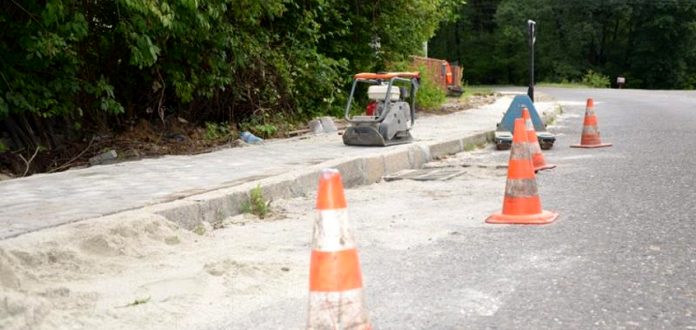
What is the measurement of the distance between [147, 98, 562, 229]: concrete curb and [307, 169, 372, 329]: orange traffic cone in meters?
2.92

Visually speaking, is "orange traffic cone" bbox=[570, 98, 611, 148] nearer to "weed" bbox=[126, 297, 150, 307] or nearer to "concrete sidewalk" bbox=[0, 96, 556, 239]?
"concrete sidewalk" bbox=[0, 96, 556, 239]

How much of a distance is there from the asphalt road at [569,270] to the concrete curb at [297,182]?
5.44 feet

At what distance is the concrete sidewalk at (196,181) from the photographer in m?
5.89

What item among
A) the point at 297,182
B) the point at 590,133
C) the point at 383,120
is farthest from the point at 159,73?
the point at 590,133

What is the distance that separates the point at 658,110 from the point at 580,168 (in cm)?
1339

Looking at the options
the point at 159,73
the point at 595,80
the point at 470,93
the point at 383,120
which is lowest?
the point at 595,80

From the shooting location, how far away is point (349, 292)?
9.95 feet

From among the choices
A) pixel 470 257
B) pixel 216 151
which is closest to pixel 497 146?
pixel 216 151

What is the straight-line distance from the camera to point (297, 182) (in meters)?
7.59

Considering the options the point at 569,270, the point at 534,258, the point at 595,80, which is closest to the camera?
the point at 569,270

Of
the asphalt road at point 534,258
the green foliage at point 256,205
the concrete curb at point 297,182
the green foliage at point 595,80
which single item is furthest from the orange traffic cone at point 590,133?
the green foliage at point 595,80

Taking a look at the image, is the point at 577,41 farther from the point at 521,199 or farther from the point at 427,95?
the point at 521,199

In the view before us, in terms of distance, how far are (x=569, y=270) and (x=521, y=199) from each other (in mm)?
1564

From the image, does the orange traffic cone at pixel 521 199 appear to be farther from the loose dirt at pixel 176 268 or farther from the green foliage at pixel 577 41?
the green foliage at pixel 577 41
